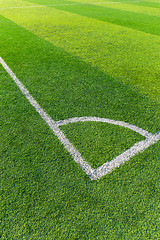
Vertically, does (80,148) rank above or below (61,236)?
above

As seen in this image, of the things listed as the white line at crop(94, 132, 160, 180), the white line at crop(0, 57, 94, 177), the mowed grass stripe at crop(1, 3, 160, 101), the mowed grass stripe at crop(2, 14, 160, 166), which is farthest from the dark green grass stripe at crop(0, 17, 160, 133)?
the mowed grass stripe at crop(1, 3, 160, 101)

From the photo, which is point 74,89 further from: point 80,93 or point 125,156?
point 125,156

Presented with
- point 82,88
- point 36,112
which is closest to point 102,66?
point 82,88

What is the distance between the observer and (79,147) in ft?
8.03

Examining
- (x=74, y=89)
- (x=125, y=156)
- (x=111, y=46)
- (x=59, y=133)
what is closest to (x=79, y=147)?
(x=59, y=133)

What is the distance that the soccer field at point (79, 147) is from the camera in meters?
1.76

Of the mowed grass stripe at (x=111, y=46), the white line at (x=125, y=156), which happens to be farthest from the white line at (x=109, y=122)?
the mowed grass stripe at (x=111, y=46)

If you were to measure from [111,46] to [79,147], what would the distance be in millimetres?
4634

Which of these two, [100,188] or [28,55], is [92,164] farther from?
[28,55]

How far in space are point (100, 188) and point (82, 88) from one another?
7.28 feet

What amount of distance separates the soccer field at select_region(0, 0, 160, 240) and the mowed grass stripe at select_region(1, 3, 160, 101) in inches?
2.1

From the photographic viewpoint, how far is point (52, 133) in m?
2.65

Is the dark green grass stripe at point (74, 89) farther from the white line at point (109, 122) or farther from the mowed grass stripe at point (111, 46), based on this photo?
the mowed grass stripe at point (111, 46)

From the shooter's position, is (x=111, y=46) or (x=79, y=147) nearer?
(x=79, y=147)
